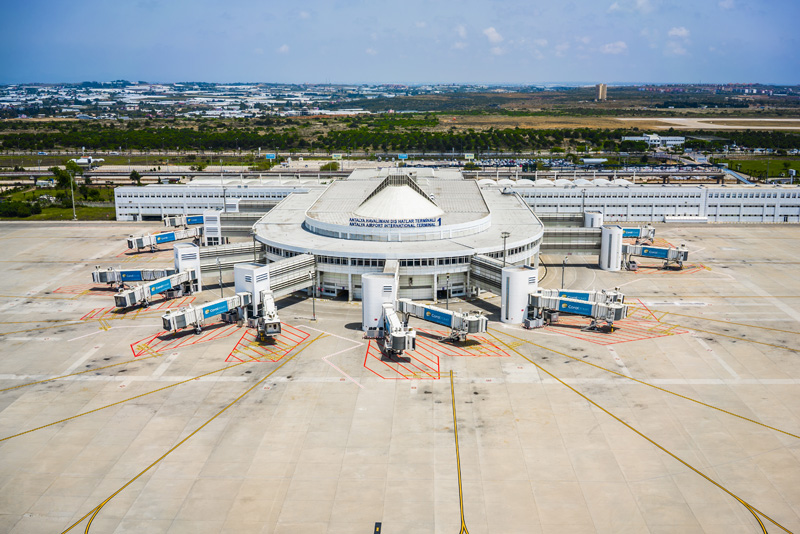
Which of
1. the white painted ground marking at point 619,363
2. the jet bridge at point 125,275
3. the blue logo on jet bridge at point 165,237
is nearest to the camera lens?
the white painted ground marking at point 619,363

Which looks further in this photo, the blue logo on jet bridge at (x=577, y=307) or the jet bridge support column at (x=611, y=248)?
the jet bridge support column at (x=611, y=248)

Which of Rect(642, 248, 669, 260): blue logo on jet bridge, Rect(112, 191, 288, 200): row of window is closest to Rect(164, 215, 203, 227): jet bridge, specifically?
Rect(112, 191, 288, 200): row of window

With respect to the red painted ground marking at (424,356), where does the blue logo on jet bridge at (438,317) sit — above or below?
Answer: above

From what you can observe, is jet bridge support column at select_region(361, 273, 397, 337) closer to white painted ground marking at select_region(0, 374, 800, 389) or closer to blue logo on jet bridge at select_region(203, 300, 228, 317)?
white painted ground marking at select_region(0, 374, 800, 389)

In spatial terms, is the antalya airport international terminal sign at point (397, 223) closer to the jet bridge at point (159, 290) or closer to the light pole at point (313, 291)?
the light pole at point (313, 291)

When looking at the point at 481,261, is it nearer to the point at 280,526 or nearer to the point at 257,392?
the point at 257,392

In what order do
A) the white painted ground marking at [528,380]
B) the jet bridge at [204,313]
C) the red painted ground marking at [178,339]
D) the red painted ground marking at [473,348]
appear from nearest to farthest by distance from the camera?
the white painted ground marking at [528,380]
the red painted ground marking at [473,348]
the red painted ground marking at [178,339]
the jet bridge at [204,313]

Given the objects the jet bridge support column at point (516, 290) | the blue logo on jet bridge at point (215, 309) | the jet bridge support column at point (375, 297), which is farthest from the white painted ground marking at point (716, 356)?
the blue logo on jet bridge at point (215, 309)
